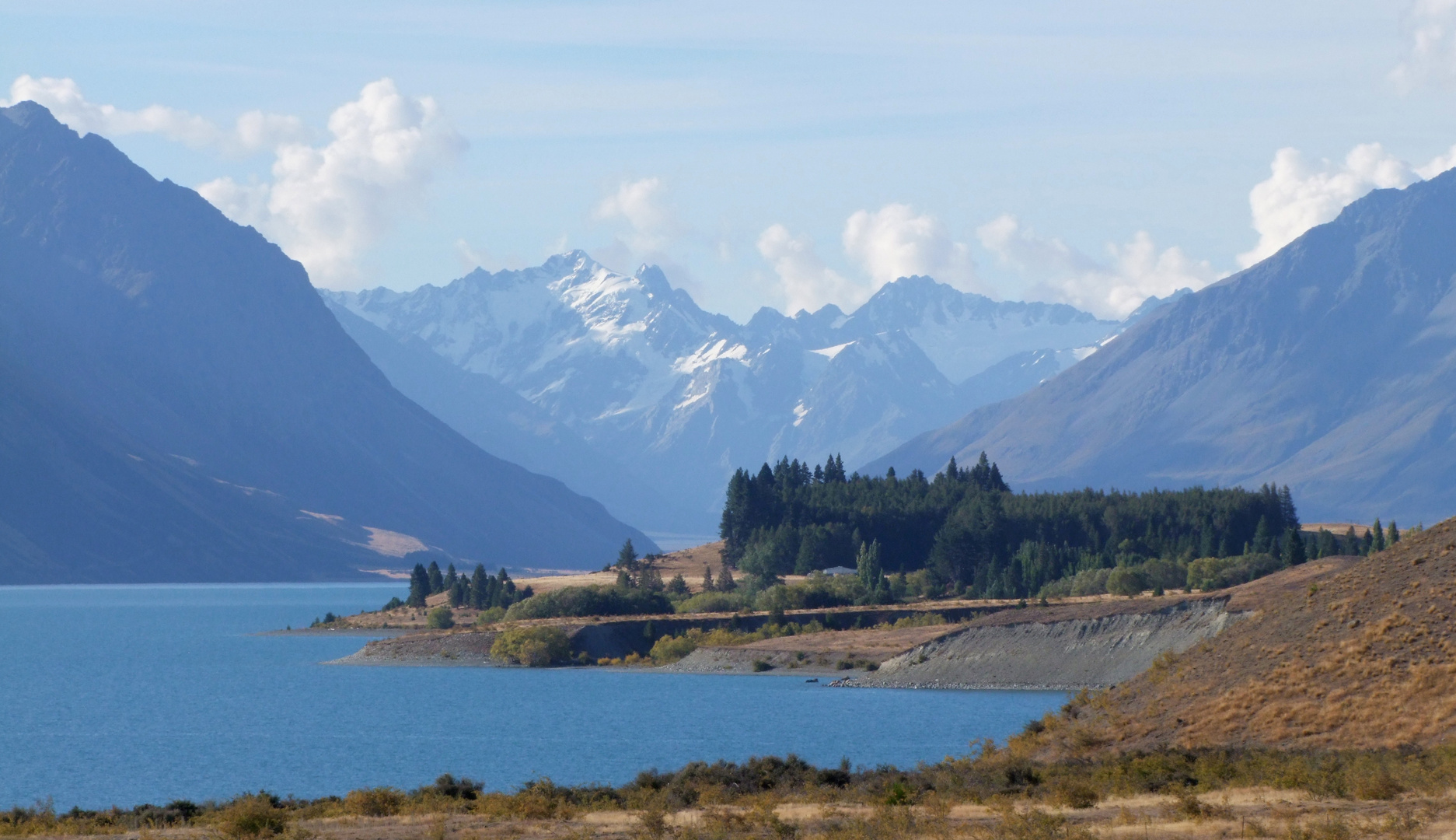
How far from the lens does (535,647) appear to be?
143625 mm

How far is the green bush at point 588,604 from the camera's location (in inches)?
6299

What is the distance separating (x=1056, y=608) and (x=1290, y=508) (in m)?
86.6

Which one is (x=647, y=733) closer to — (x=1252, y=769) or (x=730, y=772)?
(x=730, y=772)

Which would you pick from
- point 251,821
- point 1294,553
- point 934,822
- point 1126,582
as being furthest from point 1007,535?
point 251,821

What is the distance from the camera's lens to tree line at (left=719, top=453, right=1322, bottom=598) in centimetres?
16950

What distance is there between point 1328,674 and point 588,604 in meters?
110

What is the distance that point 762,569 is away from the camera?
588ft

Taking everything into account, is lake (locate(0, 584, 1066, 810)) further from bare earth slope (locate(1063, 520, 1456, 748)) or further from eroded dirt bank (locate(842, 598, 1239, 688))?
bare earth slope (locate(1063, 520, 1456, 748))

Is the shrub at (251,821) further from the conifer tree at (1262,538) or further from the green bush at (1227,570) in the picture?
the conifer tree at (1262,538)

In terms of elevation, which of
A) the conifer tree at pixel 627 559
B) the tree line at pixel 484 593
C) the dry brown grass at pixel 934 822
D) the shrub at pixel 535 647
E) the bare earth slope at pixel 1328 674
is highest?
the conifer tree at pixel 627 559

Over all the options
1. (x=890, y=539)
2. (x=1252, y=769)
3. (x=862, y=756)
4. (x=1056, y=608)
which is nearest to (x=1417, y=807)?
(x=1252, y=769)

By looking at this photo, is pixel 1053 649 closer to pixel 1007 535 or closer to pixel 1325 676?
pixel 1325 676

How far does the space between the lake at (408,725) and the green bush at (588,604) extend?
1846 centimetres

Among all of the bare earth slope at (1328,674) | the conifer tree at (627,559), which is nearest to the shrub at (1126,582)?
the conifer tree at (627,559)
